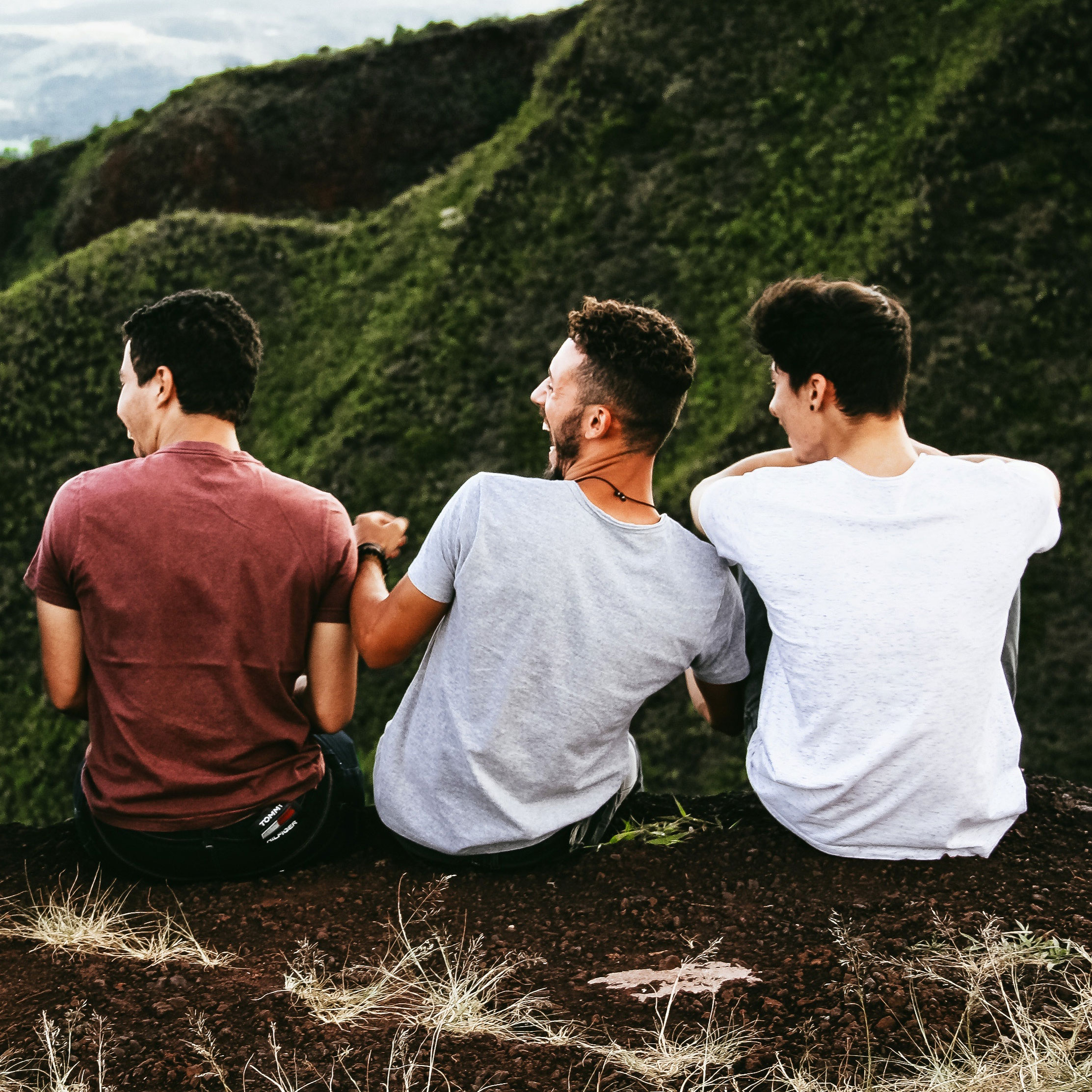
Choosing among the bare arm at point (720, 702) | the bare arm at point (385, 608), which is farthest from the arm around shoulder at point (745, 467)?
the bare arm at point (385, 608)

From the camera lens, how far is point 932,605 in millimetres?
2518

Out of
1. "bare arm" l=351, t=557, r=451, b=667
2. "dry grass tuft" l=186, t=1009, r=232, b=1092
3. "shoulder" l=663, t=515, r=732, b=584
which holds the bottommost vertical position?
"dry grass tuft" l=186, t=1009, r=232, b=1092

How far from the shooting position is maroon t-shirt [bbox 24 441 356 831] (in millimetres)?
2758

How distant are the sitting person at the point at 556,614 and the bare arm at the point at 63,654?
0.79 metres

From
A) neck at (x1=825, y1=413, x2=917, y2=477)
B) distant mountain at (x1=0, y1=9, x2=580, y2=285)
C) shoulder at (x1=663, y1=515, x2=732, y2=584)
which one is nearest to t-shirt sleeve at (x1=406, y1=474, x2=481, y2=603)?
shoulder at (x1=663, y1=515, x2=732, y2=584)

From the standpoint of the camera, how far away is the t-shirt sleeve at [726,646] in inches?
111

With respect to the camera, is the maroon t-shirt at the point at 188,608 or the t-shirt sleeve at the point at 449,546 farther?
the maroon t-shirt at the point at 188,608

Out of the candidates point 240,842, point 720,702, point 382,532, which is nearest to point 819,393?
point 720,702

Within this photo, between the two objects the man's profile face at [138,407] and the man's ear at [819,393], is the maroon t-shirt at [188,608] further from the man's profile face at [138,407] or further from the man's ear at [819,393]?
the man's ear at [819,393]

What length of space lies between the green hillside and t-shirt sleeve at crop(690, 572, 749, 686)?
8.39m

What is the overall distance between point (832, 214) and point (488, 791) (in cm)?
1229

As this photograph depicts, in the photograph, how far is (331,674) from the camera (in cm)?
304

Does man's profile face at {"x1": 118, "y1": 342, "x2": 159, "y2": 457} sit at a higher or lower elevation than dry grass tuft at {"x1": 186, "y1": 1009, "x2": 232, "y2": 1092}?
higher

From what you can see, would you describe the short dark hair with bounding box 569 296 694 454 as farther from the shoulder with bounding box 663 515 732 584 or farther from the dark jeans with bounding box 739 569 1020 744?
the dark jeans with bounding box 739 569 1020 744
